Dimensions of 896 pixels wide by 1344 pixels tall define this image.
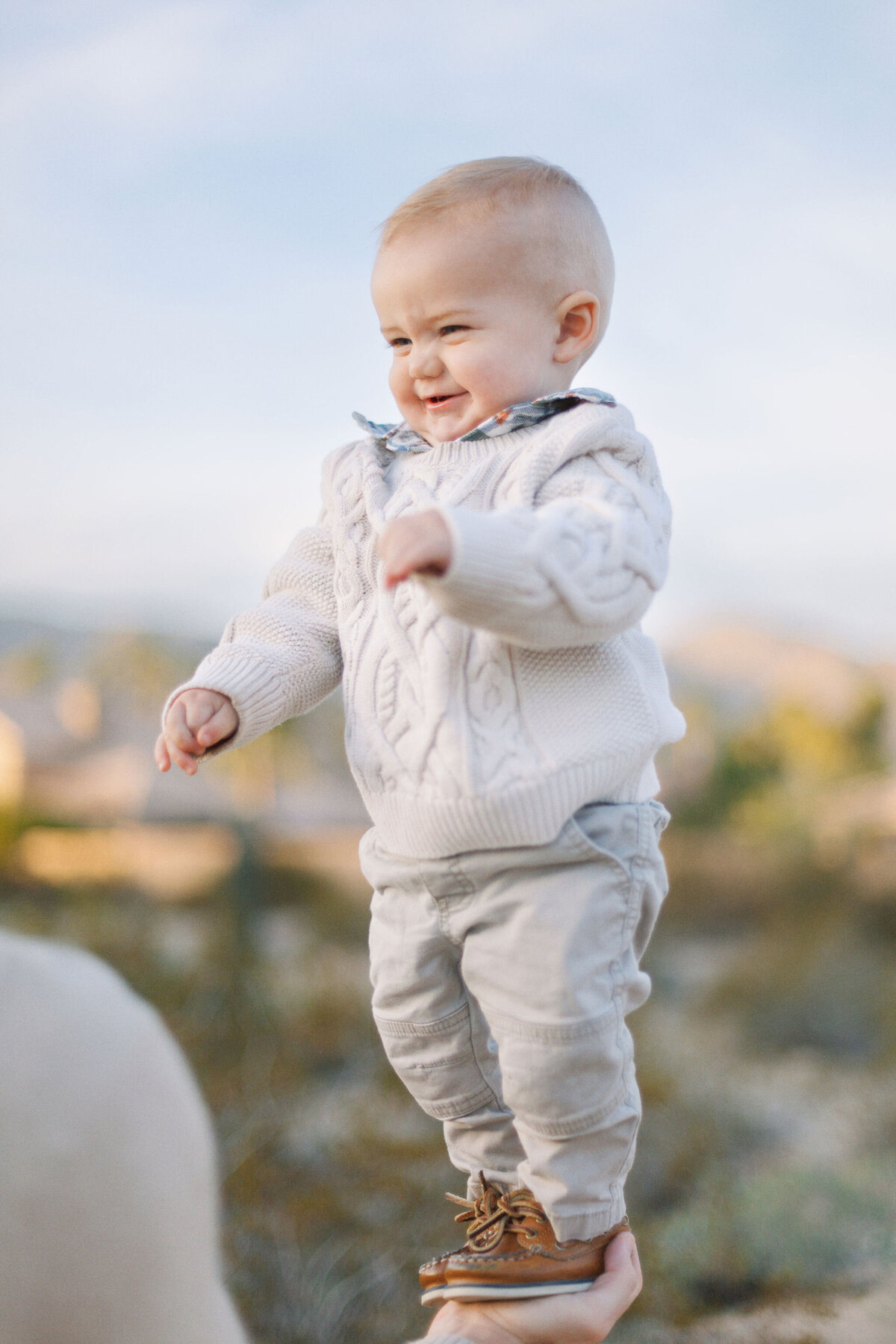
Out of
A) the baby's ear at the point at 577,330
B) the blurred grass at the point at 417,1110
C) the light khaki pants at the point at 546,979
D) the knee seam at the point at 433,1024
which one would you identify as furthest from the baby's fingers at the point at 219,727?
the blurred grass at the point at 417,1110

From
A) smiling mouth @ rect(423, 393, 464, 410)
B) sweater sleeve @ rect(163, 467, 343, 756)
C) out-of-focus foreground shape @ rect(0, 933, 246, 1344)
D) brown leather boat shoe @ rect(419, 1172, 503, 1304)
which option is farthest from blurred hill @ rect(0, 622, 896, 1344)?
smiling mouth @ rect(423, 393, 464, 410)

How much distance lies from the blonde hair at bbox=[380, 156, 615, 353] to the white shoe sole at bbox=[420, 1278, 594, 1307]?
0.75 m

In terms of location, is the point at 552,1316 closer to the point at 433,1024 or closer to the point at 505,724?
the point at 433,1024

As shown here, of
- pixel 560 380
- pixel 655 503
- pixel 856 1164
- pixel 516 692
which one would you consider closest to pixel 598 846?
pixel 516 692

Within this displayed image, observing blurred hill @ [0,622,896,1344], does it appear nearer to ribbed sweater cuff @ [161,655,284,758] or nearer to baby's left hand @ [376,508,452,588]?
ribbed sweater cuff @ [161,655,284,758]

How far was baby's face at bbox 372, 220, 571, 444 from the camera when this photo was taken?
93 cm

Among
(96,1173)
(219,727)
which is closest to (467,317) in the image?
(219,727)

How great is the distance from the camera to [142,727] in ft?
16.8

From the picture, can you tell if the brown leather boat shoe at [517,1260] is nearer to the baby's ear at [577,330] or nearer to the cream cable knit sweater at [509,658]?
the cream cable knit sweater at [509,658]

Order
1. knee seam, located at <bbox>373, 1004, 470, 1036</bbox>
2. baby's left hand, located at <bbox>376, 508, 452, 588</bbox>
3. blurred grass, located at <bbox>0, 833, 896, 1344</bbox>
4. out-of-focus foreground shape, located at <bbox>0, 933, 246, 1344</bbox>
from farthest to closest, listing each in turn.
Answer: blurred grass, located at <bbox>0, 833, 896, 1344</bbox> → out-of-focus foreground shape, located at <bbox>0, 933, 246, 1344</bbox> → knee seam, located at <bbox>373, 1004, 470, 1036</bbox> → baby's left hand, located at <bbox>376, 508, 452, 588</bbox>

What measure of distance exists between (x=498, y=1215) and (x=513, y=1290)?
57 millimetres

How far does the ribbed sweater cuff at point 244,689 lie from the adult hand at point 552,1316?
478 millimetres

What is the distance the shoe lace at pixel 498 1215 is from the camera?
96 centimetres

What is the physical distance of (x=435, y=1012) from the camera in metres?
0.97
